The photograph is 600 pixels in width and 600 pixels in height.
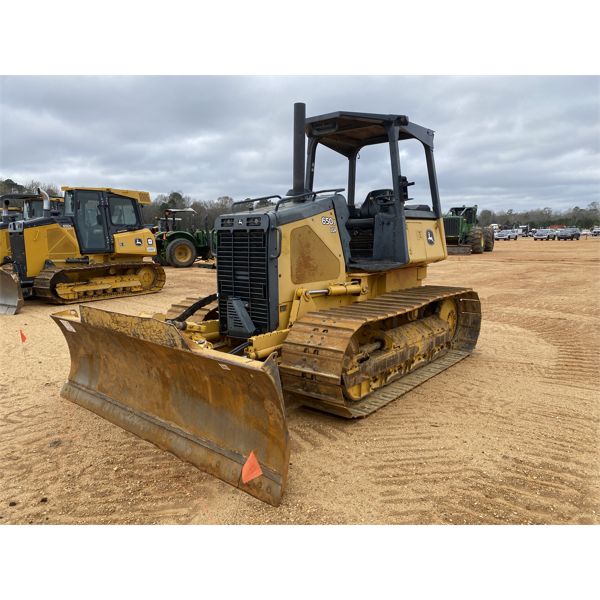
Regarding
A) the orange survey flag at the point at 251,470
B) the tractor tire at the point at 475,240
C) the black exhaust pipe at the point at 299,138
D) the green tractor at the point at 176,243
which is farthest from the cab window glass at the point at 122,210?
the tractor tire at the point at 475,240

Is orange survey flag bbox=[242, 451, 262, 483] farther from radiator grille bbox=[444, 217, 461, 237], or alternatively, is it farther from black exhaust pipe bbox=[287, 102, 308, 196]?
radiator grille bbox=[444, 217, 461, 237]

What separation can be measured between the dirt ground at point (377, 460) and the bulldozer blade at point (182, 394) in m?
0.14

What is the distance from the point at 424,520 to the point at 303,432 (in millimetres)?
1506

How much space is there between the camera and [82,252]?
12.8 m

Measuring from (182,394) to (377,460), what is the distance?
68.7 inches

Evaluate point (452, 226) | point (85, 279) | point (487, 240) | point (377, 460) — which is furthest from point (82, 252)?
point (487, 240)

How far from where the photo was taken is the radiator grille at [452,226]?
1120 inches

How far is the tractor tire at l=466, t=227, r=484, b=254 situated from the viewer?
97.3 feet

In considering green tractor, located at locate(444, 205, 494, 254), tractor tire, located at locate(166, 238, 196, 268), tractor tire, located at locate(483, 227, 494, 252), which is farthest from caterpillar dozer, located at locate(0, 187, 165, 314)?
tractor tire, located at locate(483, 227, 494, 252)

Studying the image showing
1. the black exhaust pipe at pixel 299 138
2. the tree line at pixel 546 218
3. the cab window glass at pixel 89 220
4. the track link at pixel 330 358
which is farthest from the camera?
the tree line at pixel 546 218

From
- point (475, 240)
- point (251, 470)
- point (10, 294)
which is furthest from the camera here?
point (475, 240)

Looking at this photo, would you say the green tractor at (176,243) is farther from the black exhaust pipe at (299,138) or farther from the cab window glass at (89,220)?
the black exhaust pipe at (299,138)

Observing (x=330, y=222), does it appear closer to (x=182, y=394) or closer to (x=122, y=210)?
(x=182, y=394)

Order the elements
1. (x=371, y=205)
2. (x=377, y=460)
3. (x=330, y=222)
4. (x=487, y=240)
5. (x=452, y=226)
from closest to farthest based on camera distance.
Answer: (x=377, y=460) → (x=330, y=222) → (x=371, y=205) → (x=452, y=226) → (x=487, y=240)
